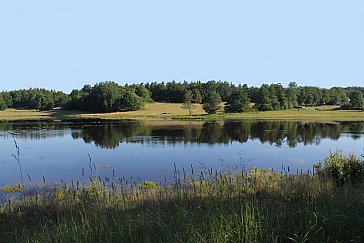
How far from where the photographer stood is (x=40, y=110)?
470ft

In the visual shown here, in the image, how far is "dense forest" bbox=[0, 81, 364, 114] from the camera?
11306 cm

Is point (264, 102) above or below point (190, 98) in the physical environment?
below

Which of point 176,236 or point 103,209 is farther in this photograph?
point 103,209

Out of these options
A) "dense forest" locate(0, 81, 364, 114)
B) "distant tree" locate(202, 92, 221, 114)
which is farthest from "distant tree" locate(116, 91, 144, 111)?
"distant tree" locate(202, 92, 221, 114)

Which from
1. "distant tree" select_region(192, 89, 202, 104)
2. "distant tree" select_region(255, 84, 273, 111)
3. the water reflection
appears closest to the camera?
the water reflection

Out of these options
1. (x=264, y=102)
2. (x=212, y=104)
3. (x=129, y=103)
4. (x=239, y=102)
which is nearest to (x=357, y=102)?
(x=264, y=102)

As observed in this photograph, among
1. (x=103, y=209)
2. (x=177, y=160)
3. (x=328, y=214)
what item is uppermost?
(x=328, y=214)

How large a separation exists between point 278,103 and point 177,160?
9582cm

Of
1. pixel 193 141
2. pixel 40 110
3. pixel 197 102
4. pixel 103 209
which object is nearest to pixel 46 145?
pixel 193 141

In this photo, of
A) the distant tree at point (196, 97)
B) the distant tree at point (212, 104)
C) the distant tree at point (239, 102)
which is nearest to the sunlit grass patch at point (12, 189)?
the distant tree at point (212, 104)

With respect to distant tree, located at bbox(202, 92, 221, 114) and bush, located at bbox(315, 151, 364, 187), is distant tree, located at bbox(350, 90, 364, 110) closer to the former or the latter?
distant tree, located at bbox(202, 92, 221, 114)

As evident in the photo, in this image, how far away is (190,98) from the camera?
121812mm

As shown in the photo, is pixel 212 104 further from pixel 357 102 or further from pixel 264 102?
pixel 357 102

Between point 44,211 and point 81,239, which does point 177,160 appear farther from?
point 81,239
